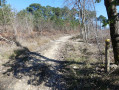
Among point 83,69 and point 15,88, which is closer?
point 15,88

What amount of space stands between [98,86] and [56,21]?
107 ft

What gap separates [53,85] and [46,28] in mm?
27323

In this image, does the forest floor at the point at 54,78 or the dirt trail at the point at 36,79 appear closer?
the forest floor at the point at 54,78

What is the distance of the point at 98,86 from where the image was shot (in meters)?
2.70

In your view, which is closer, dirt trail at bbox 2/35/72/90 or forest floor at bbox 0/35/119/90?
forest floor at bbox 0/35/119/90

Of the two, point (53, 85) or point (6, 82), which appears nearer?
point (53, 85)

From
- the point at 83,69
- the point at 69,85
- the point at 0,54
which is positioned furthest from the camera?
the point at 0,54

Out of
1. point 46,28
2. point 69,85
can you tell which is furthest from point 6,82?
point 46,28

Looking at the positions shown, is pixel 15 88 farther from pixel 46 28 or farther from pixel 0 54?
pixel 46 28

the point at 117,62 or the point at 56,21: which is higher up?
the point at 56,21

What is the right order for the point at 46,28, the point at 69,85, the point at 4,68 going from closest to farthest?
the point at 69,85 → the point at 4,68 → the point at 46,28

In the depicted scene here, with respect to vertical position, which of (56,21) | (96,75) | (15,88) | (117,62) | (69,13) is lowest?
(15,88)

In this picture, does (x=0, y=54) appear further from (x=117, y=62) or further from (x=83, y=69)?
(x=117, y=62)

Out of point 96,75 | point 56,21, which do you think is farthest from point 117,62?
point 56,21
